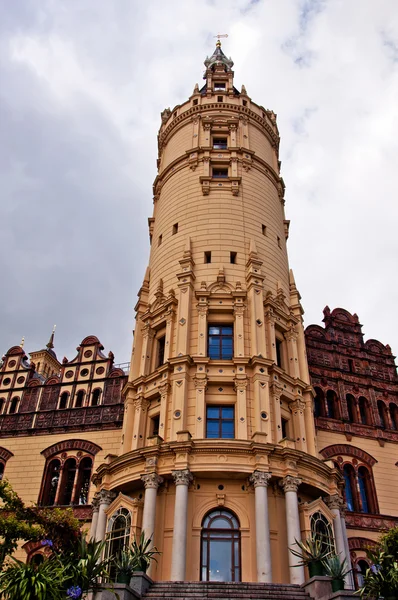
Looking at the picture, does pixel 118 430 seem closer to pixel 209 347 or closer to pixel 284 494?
pixel 209 347

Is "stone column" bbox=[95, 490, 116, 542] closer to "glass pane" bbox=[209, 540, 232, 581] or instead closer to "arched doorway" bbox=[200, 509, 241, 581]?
"arched doorway" bbox=[200, 509, 241, 581]

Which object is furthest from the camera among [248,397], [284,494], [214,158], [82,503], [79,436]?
[214,158]

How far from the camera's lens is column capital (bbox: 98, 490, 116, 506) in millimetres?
25627

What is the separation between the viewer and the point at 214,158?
36.5 meters

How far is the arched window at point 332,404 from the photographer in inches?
1363

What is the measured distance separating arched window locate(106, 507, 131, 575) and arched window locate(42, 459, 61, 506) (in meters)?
9.26

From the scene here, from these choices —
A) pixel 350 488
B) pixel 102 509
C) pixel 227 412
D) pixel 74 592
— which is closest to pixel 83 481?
pixel 102 509

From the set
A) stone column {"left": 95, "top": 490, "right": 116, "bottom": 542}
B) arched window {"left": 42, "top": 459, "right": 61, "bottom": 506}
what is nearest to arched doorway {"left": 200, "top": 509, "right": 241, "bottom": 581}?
stone column {"left": 95, "top": 490, "right": 116, "bottom": 542}

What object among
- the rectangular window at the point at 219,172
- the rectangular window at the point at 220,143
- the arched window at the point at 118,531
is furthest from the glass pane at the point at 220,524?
the rectangular window at the point at 220,143

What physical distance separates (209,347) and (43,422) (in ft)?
44.2

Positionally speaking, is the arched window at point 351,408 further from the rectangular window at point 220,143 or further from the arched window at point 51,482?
the rectangular window at point 220,143

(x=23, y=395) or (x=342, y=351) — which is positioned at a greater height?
(x=342, y=351)

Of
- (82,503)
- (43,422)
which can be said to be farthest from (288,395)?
(43,422)

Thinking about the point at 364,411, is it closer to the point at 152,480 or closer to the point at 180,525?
the point at 152,480
